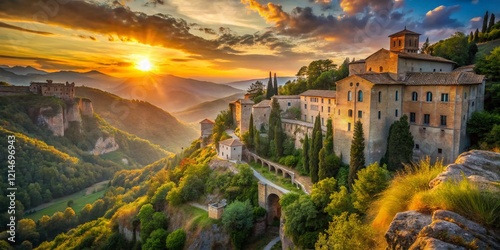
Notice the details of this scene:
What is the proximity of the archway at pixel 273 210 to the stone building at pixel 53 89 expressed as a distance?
8568cm

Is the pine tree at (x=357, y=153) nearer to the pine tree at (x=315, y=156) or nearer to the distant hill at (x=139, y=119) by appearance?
the pine tree at (x=315, y=156)

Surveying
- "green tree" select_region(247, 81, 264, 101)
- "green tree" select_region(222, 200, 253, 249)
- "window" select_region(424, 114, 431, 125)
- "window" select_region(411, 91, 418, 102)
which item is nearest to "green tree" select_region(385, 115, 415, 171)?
"window" select_region(424, 114, 431, 125)

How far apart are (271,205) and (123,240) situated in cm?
2373

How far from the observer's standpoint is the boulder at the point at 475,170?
821 cm

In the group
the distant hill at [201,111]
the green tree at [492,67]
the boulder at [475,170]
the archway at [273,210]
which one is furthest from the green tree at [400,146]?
the distant hill at [201,111]

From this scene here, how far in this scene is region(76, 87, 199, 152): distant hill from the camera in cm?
12588

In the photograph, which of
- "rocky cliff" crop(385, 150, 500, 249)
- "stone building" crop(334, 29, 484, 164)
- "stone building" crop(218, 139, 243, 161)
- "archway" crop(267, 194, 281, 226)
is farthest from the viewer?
"stone building" crop(218, 139, 243, 161)

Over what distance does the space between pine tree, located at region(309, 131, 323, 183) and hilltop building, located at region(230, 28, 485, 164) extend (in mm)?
1761

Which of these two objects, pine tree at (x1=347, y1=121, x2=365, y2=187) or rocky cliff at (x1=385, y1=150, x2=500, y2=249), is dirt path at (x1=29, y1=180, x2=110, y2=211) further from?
rocky cliff at (x1=385, y1=150, x2=500, y2=249)

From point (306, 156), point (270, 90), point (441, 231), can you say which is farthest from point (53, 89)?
point (441, 231)

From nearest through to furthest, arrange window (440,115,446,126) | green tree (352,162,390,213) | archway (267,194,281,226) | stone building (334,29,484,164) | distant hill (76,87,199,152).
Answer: green tree (352,162,390,213) < stone building (334,29,484,164) < window (440,115,446,126) < archway (267,194,281,226) < distant hill (76,87,199,152)

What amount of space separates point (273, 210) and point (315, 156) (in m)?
8.11

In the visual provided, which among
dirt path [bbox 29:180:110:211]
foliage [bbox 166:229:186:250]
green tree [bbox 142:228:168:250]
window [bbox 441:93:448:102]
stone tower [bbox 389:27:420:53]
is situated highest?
stone tower [bbox 389:27:420:53]

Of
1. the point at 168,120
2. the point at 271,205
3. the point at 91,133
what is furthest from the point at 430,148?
the point at 168,120
